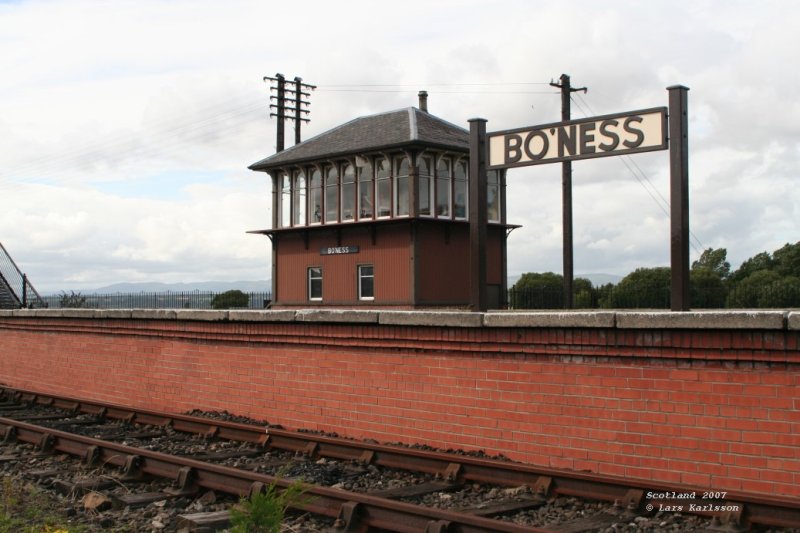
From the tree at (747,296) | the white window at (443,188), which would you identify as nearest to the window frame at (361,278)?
the white window at (443,188)

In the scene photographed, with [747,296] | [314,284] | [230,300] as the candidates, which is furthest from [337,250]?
[747,296]

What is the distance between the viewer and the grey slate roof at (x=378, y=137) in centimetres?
2936

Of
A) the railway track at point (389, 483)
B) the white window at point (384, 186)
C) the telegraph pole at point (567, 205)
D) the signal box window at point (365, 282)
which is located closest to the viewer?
the railway track at point (389, 483)

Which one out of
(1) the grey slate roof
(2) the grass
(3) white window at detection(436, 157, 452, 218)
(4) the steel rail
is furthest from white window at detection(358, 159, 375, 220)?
(2) the grass

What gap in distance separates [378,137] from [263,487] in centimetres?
2412

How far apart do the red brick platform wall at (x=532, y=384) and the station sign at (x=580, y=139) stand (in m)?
2.34

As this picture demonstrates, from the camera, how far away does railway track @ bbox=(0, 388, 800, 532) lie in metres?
6.08

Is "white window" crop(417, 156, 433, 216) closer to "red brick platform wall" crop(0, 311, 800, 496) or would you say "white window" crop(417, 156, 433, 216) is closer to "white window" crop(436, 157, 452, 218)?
"white window" crop(436, 157, 452, 218)

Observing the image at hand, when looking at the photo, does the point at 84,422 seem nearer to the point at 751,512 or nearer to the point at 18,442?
the point at 18,442

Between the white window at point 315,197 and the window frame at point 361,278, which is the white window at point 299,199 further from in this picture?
the window frame at point 361,278

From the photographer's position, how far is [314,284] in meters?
32.2

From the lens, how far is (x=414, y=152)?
1145 inches

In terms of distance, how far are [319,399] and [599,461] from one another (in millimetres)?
3979

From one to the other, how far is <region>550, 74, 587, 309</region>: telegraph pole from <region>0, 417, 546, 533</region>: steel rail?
20.3 metres
